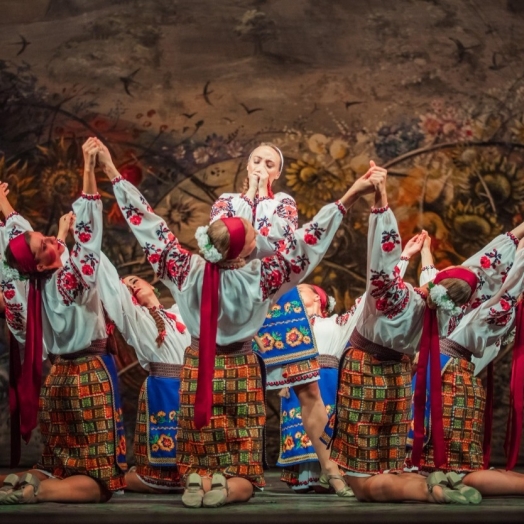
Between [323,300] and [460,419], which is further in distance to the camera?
[323,300]

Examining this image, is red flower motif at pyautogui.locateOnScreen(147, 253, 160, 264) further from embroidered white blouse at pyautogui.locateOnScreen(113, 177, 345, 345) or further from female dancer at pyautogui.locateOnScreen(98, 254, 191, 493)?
female dancer at pyautogui.locateOnScreen(98, 254, 191, 493)

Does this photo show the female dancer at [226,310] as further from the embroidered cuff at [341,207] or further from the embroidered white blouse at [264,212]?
the embroidered white blouse at [264,212]

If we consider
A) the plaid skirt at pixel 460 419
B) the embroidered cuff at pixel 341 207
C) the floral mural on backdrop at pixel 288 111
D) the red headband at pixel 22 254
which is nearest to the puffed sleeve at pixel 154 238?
the red headband at pixel 22 254

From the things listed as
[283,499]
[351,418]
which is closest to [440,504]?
[351,418]

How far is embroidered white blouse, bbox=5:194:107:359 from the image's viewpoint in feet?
15.5

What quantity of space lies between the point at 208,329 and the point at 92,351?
0.73 metres

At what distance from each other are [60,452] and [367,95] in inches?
170

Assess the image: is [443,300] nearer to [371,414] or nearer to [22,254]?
[371,414]

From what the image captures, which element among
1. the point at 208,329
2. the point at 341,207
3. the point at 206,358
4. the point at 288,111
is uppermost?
the point at 288,111

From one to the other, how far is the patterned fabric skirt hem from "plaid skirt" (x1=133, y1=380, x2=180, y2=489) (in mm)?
573

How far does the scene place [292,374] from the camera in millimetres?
5535

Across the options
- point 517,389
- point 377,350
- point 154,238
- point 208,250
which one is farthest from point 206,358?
point 517,389

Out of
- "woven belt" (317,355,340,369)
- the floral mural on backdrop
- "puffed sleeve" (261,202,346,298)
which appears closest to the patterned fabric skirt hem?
"woven belt" (317,355,340,369)

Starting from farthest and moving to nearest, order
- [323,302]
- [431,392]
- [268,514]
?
[323,302]
[431,392]
[268,514]
